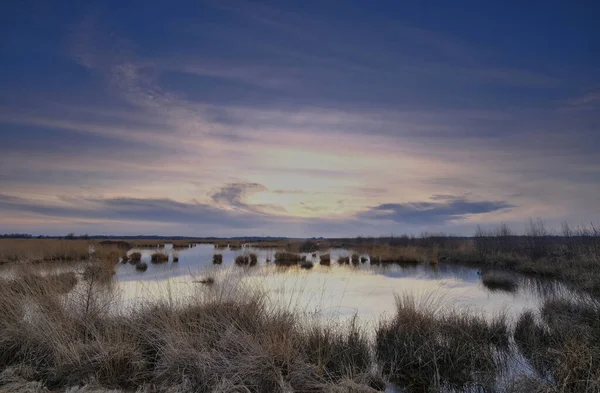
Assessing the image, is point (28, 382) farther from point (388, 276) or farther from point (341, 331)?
point (388, 276)

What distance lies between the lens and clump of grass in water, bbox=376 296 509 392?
266 inches

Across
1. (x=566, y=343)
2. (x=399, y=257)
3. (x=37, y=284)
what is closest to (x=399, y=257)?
(x=399, y=257)

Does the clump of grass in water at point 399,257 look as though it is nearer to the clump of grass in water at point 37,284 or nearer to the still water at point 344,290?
the still water at point 344,290

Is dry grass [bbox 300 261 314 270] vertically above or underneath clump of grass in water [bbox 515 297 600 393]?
above

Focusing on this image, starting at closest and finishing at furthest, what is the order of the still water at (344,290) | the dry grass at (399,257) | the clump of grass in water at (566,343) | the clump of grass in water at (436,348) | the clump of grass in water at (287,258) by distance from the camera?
the clump of grass in water at (566,343), the clump of grass in water at (436,348), the still water at (344,290), the clump of grass in water at (287,258), the dry grass at (399,257)

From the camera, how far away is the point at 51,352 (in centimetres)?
659

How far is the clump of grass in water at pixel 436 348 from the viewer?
675 centimetres

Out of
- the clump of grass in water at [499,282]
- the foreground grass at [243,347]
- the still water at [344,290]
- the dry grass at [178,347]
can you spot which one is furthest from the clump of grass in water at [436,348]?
the clump of grass in water at [499,282]

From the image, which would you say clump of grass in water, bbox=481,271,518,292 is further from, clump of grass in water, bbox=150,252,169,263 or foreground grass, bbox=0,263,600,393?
clump of grass in water, bbox=150,252,169,263

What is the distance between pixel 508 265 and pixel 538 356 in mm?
23452

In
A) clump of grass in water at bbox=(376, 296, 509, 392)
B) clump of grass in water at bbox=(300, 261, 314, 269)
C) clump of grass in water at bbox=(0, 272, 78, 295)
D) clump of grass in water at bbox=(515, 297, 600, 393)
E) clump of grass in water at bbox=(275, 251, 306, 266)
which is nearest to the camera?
clump of grass in water at bbox=(515, 297, 600, 393)

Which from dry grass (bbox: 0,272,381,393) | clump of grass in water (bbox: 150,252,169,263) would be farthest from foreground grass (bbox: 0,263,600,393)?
clump of grass in water (bbox: 150,252,169,263)

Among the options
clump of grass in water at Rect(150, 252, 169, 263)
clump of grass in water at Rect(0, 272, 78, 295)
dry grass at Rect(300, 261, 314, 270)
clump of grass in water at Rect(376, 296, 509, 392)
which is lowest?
clump of grass in water at Rect(376, 296, 509, 392)

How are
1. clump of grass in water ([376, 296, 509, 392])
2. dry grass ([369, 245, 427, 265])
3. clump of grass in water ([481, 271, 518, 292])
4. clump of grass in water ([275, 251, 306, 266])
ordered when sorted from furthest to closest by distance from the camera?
1. dry grass ([369, 245, 427, 265])
2. clump of grass in water ([275, 251, 306, 266])
3. clump of grass in water ([481, 271, 518, 292])
4. clump of grass in water ([376, 296, 509, 392])
